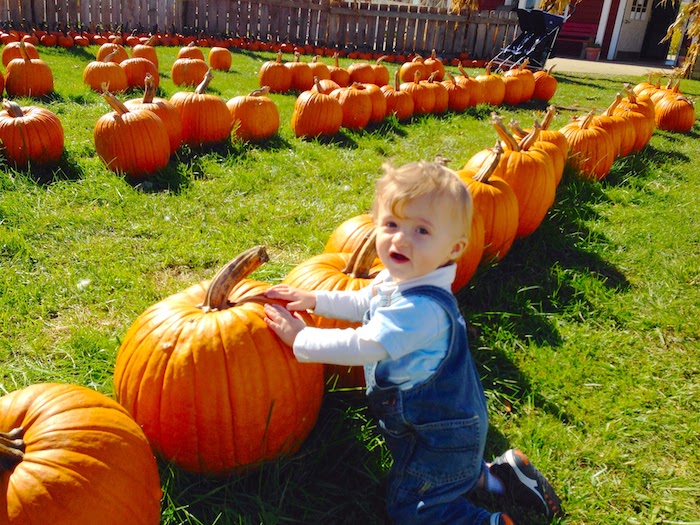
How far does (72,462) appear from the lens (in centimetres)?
167

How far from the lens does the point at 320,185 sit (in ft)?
17.7

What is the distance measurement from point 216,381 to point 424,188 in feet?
3.29

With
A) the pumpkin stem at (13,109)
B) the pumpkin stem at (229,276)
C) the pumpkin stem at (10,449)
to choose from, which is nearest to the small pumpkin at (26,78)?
the pumpkin stem at (13,109)

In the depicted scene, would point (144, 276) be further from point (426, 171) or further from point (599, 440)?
point (599, 440)

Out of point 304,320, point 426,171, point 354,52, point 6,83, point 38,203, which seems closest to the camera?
point 426,171

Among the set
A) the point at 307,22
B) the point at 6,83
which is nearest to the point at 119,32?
the point at 307,22

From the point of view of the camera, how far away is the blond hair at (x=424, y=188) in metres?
1.84

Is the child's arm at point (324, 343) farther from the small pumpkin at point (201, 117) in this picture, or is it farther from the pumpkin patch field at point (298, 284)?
the small pumpkin at point (201, 117)

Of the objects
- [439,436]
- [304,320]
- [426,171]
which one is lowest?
[439,436]

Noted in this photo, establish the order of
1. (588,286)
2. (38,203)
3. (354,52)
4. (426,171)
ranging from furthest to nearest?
1. (354,52)
2. (38,203)
3. (588,286)
4. (426,171)

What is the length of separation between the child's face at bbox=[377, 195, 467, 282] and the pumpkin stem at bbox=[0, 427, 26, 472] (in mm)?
1272

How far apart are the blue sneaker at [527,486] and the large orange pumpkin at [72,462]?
1334mm

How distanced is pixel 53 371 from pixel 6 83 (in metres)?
6.46

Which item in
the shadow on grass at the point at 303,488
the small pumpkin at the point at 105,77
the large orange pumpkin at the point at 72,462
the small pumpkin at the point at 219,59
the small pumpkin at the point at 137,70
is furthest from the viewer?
the small pumpkin at the point at 219,59
